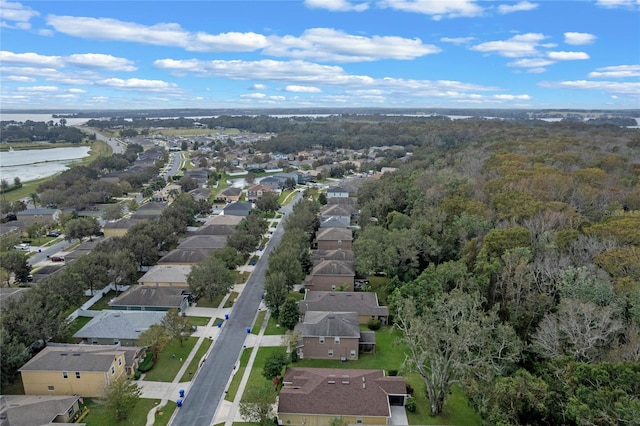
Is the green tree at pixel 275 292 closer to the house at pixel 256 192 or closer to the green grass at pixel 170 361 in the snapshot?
the green grass at pixel 170 361

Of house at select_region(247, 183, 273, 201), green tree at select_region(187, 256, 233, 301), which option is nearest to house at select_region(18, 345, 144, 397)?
green tree at select_region(187, 256, 233, 301)

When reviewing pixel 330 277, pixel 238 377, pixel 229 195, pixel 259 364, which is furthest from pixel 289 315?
pixel 229 195

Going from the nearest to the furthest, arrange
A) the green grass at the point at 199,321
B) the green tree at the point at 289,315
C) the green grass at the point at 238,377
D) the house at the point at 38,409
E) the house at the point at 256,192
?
the house at the point at 38,409, the green grass at the point at 238,377, the green tree at the point at 289,315, the green grass at the point at 199,321, the house at the point at 256,192

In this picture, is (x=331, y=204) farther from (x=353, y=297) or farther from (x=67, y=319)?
(x=67, y=319)

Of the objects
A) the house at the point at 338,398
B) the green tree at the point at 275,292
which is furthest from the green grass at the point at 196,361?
the house at the point at 338,398

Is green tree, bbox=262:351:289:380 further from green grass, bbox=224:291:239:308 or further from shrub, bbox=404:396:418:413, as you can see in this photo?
green grass, bbox=224:291:239:308

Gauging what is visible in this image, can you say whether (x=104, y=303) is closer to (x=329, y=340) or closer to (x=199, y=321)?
(x=199, y=321)
